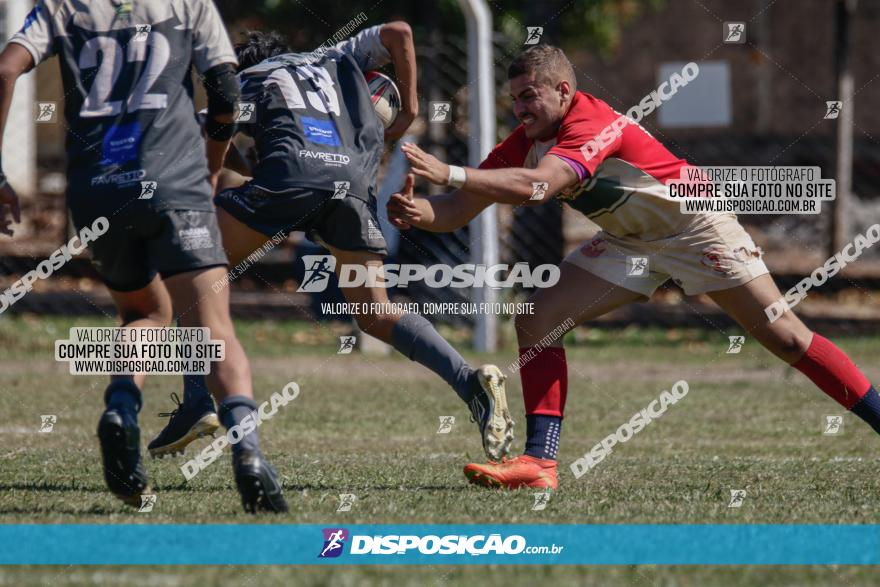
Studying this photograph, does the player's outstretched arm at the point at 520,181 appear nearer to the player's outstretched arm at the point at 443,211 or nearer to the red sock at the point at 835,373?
the player's outstretched arm at the point at 443,211

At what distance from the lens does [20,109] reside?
1803cm

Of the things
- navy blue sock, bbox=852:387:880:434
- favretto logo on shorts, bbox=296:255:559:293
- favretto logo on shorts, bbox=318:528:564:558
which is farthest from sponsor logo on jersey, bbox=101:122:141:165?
favretto logo on shorts, bbox=296:255:559:293

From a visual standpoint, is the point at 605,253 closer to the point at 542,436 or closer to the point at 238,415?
the point at 542,436

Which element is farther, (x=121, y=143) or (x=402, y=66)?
(x=402, y=66)

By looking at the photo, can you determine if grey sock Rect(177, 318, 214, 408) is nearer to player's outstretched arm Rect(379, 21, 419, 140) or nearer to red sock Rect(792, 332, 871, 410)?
player's outstretched arm Rect(379, 21, 419, 140)

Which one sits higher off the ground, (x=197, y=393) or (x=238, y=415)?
(x=238, y=415)

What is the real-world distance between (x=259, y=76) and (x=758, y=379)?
5328mm

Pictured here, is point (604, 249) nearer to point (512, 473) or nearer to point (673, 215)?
point (673, 215)

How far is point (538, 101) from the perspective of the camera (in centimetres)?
548

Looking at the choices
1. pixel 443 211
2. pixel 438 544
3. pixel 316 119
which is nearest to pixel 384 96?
pixel 316 119

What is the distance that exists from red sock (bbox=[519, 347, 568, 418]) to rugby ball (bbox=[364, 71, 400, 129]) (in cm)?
142

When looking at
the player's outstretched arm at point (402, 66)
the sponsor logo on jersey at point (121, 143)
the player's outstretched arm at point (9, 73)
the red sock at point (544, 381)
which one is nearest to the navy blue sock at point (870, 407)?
the red sock at point (544, 381)

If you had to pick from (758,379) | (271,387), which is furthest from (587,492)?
(758,379)

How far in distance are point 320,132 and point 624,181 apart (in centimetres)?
138
